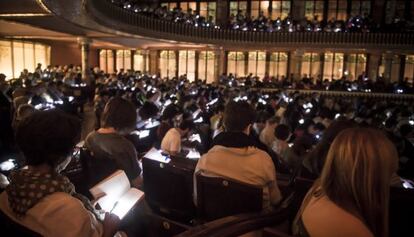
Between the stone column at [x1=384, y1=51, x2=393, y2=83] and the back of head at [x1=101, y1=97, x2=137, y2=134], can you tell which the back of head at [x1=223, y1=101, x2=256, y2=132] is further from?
the stone column at [x1=384, y1=51, x2=393, y2=83]

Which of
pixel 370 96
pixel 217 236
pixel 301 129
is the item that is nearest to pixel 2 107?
pixel 301 129

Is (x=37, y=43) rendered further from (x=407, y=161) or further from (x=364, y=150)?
(x=364, y=150)

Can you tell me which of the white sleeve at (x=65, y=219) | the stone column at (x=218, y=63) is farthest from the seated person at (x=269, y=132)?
the stone column at (x=218, y=63)

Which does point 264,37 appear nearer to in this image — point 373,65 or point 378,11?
point 373,65

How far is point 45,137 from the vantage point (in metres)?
2.00

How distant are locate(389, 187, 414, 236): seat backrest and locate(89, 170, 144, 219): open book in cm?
174

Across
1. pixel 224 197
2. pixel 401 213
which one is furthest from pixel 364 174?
pixel 224 197

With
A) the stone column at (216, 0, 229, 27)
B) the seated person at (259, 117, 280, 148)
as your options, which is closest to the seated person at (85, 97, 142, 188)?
the seated person at (259, 117, 280, 148)

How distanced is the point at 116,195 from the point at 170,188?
2.05 feet

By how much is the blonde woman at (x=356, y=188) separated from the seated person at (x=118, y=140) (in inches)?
80.3

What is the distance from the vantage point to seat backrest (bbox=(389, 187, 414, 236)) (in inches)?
103

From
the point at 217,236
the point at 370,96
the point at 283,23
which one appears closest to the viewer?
the point at 217,236

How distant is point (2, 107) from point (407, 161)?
7922 millimetres

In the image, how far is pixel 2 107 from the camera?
8367 millimetres
